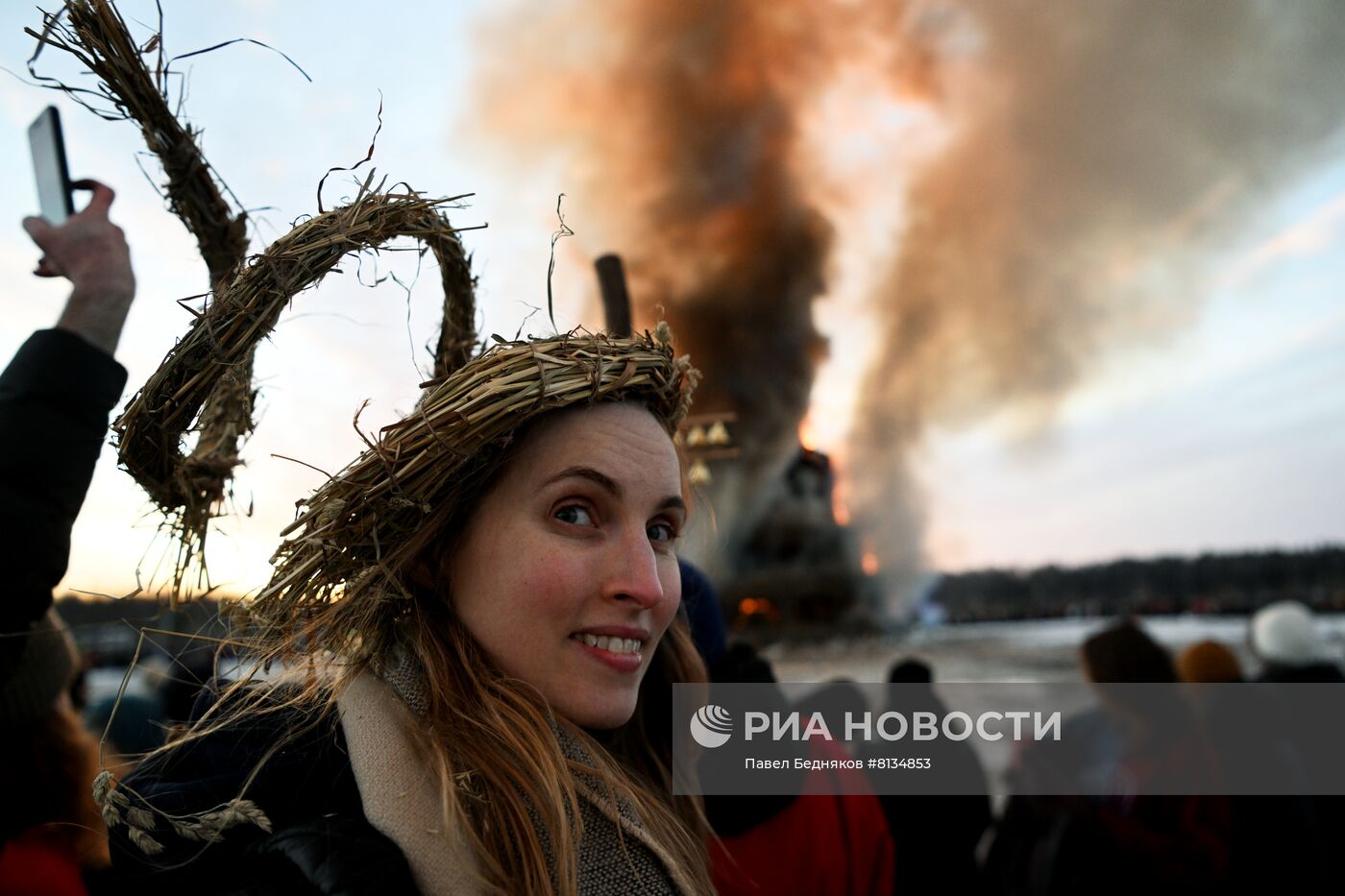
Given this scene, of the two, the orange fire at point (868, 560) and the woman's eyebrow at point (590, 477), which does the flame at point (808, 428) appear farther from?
the orange fire at point (868, 560)

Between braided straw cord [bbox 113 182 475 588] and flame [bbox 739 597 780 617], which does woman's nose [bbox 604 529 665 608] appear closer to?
braided straw cord [bbox 113 182 475 588]

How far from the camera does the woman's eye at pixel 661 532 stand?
6.04 feet

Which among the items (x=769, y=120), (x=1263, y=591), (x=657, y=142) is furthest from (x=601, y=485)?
(x=1263, y=591)

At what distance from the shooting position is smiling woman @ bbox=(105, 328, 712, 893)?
1397 mm

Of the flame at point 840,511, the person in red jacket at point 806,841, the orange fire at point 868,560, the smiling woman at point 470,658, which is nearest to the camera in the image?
the smiling woman at point 470,658

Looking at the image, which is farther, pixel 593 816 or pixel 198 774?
pixel 593 816

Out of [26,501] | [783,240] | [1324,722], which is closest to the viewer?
[26,501]

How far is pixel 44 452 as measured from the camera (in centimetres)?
153

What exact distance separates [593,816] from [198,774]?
2.38 feet

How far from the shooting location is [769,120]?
1405 cm

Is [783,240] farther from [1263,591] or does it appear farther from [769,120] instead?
[1263,591]

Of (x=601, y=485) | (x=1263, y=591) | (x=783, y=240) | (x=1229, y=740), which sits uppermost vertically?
(x=1263, y=591)

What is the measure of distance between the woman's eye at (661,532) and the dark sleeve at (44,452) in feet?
3.63

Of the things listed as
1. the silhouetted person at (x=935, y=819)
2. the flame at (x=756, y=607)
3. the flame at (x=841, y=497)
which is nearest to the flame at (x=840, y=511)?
the flame at (x=841, y=497)
